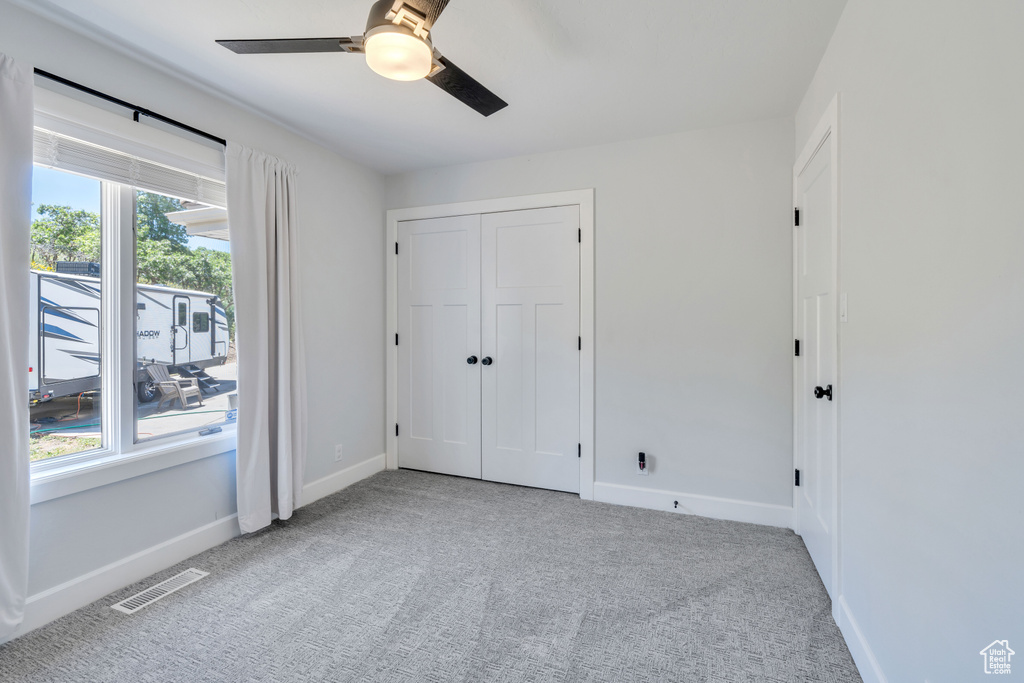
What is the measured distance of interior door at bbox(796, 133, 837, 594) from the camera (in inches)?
78.0

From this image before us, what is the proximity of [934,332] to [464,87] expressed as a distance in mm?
1677

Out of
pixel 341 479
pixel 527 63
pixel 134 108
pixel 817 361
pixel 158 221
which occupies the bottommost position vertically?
pixel 341 479

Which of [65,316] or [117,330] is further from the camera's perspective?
[117,330]

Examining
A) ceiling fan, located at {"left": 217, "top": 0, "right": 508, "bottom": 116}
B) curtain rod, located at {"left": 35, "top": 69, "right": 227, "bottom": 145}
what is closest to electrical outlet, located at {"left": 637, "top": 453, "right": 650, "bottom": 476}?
ceiling fan, located at {"left": 217, "top": 0, "right": 508, "bottom": 116}

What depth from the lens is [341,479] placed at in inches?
134

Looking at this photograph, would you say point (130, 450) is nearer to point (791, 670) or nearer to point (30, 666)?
point (30, 666)

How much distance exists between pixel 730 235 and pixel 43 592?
3.78m

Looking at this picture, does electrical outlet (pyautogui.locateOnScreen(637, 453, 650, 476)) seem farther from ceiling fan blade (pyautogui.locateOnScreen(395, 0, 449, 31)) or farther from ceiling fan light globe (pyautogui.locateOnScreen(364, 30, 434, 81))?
ceiling fan blade (pyautogui.locateOnScreen(395, 0, 449, 31))

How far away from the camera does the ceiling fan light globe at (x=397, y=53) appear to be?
1379 mm

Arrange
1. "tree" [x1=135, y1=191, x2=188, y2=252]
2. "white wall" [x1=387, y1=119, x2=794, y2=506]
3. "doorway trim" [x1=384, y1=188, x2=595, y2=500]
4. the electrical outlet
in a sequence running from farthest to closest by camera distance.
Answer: "doorway trim" [x1=384, y1=188, x2=595, y2=500]
the electrical outlet
"white wall" [x1=387, y1=119, x2=794, y2=506]
"tree" [x1=135, y1=191, x2=188, y2=252]

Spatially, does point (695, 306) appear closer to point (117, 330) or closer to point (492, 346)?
point (492, 346)

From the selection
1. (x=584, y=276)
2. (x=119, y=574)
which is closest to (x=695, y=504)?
(x=584, y=276)

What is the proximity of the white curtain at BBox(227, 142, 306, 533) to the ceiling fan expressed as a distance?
1129 millimetres

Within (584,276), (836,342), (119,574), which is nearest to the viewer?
(836,342)
